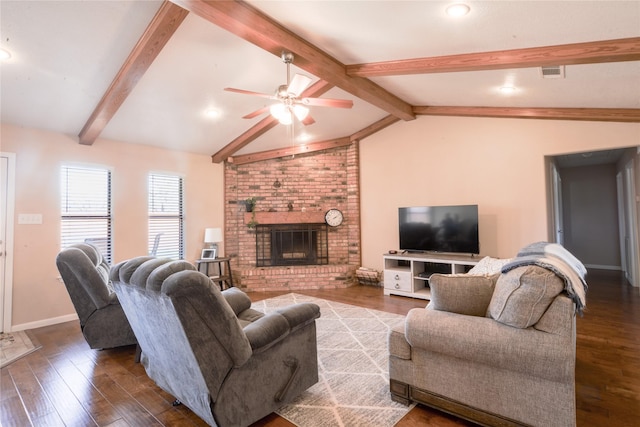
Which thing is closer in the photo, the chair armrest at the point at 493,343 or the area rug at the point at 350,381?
the chair armrest at the point at 493,343

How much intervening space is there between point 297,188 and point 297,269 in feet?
5.30

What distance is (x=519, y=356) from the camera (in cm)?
163

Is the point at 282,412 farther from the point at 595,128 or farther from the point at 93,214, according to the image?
the point at 595,128

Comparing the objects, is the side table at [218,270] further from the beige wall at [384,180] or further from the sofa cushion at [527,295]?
the sofa cushion at [527,295]

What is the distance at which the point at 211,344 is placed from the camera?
1617mm

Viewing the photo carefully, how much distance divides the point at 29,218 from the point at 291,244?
3.82 meters

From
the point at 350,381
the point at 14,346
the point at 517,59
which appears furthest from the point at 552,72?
the point at 14,346

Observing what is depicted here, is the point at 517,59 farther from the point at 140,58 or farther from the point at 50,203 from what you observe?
the point at 50,203

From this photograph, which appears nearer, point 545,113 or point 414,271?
point 545,113

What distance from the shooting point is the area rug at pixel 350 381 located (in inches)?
77.3

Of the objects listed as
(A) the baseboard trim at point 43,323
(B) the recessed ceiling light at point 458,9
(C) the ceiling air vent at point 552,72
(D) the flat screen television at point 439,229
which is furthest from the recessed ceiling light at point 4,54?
(D) the flat screen television at point 439,229

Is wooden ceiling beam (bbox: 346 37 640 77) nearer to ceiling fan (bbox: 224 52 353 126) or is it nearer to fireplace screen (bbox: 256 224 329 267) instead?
ceiling fan (bbox: 224 52 353 126)

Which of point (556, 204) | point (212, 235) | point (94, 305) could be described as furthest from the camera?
point (556, 204)

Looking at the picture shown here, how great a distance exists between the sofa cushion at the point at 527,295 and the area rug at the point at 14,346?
404 cm
